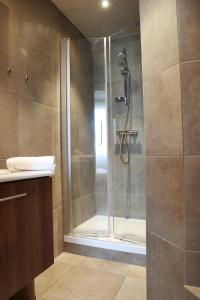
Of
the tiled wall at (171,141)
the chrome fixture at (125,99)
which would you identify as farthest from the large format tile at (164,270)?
the chrome fixture at (125,99)

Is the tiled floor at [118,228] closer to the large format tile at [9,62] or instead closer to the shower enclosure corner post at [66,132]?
the shower enclosure corner post at [66,132]

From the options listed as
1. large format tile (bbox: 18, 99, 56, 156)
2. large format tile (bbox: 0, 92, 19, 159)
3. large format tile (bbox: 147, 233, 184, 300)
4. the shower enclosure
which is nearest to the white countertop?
large format tile (bbox: 0, 92, 19, 159)

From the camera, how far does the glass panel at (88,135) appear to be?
7.84 ft

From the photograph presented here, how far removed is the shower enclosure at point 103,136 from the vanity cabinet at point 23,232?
944 millimetres

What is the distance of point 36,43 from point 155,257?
1943 mm

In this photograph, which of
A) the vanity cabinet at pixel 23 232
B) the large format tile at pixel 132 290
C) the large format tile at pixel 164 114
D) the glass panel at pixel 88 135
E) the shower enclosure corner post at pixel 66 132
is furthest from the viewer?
the glass panel at pixel 88 135

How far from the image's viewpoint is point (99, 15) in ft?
7.84

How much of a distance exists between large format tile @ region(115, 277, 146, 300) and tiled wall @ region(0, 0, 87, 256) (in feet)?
2.55

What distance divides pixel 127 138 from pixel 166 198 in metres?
1.45

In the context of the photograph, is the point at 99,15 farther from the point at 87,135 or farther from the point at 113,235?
the point at 113,235

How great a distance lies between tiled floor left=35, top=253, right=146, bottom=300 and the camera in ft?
5.00

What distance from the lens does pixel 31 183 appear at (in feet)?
3.95

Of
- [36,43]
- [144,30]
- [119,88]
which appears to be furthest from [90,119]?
[144,30]

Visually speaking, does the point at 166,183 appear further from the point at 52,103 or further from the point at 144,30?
the point at 52,103
